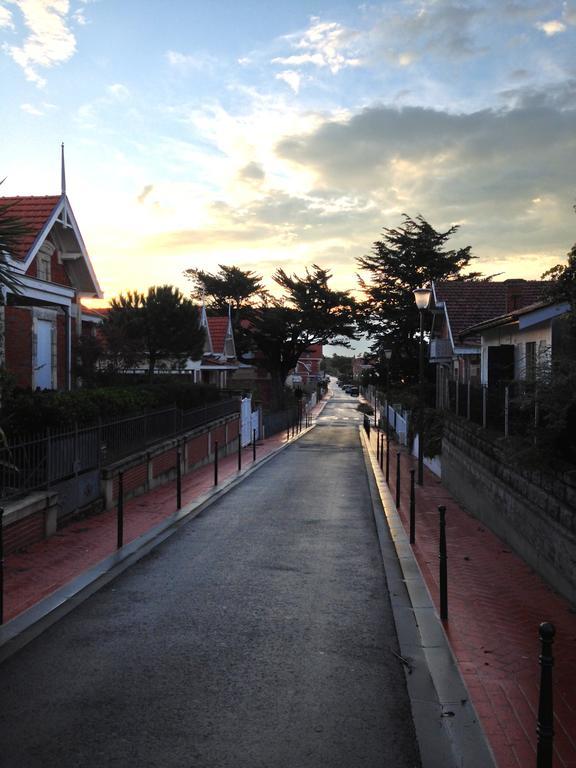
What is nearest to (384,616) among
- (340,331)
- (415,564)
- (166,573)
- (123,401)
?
(415,564)

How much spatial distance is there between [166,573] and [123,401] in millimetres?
8044

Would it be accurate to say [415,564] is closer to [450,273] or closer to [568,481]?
[568,481]

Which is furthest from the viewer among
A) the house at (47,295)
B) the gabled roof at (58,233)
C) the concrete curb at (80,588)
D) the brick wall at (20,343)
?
the brick wall at (20,343)

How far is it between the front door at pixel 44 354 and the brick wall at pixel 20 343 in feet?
1.56

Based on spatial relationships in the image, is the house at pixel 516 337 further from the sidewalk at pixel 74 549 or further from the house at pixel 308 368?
the house at pixel 308 368

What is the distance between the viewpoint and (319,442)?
36.2 metres

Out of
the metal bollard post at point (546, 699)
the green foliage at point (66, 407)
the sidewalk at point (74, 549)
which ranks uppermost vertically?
the green foliage at point (66, 407)

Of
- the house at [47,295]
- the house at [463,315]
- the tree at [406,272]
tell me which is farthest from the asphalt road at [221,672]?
the tree at [406,272]

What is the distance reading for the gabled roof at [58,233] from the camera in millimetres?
18531

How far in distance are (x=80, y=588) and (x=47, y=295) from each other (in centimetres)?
1233

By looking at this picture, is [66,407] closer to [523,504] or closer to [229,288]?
[523,504]

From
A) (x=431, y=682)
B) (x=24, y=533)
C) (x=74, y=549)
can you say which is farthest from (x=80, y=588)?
(x=431, y=682)

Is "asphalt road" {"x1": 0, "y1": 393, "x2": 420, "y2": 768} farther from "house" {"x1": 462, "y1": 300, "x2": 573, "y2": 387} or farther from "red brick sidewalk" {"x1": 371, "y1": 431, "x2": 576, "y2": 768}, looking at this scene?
"house" {"x1": 462, "y1": 300, "x2": 573, "y2": 387}

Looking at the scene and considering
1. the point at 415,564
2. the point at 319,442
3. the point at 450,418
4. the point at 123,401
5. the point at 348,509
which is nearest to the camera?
the point at 415,564
